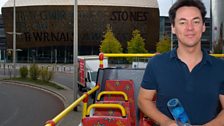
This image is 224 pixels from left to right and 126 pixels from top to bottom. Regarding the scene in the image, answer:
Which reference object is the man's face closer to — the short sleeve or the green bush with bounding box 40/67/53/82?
the short sleeve

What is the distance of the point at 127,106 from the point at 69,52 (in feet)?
271

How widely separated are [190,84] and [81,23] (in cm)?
8127

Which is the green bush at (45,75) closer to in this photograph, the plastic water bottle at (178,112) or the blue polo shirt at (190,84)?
the blue polo shirt at (190,84)

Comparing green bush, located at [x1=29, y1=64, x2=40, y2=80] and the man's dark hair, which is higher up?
the man's dark hair

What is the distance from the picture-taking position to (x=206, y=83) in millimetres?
2922

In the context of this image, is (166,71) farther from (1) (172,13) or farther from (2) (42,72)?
(2) (42,72)

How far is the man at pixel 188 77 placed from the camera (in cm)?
291

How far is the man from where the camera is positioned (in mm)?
2906

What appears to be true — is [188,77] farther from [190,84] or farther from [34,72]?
[34,72]

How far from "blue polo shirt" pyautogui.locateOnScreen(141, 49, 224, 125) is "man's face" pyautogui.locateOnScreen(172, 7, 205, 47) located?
0.15 meters

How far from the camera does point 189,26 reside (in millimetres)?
2914

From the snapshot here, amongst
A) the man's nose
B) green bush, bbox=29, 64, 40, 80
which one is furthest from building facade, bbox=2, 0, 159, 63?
the man's nose

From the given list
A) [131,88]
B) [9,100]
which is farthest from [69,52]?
[131,88]

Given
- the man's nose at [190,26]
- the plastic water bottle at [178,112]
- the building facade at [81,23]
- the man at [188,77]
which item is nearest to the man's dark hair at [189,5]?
the man at [188,77]
